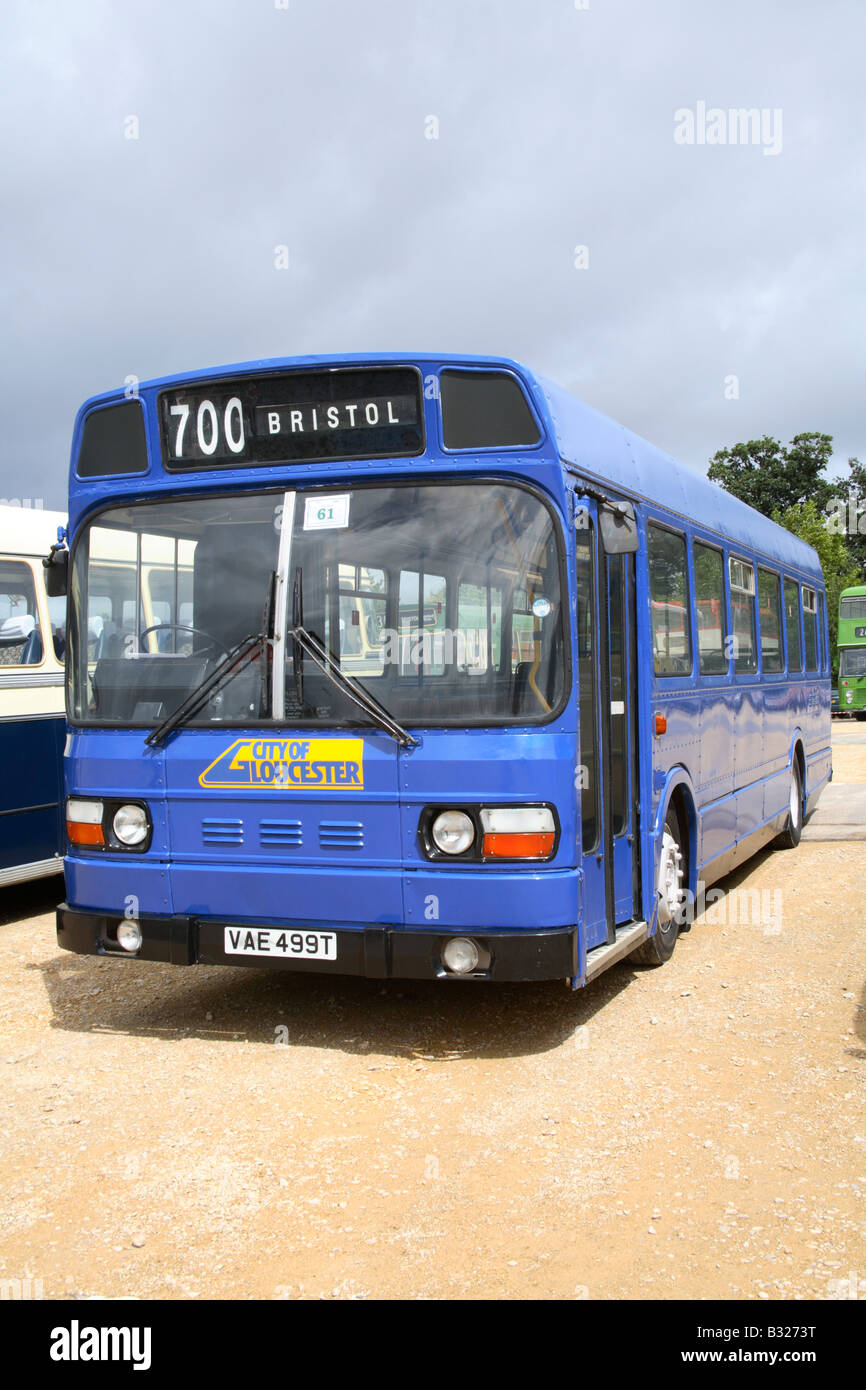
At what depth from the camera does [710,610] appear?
8.28 m

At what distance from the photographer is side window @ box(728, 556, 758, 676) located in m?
9.06

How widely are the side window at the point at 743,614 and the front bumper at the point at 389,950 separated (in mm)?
4446

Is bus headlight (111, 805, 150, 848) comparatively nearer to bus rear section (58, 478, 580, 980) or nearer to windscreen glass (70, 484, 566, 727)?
bus rear section (58, 478, 580, 980)

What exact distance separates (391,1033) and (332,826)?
116 cm

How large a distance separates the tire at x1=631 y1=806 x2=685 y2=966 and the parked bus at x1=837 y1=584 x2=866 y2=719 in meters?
37.1

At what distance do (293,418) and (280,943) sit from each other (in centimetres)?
235

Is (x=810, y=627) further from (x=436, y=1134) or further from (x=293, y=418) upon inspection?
(x=436, y=1134)

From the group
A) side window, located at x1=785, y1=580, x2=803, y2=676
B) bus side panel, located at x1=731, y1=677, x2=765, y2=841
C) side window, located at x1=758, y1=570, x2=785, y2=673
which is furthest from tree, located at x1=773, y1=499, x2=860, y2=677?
bus side panel, located at x1=731, y1=677, x2=765, y2=841

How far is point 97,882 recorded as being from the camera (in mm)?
5746

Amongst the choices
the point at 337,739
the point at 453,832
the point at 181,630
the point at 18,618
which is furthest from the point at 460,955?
the point at 18,618

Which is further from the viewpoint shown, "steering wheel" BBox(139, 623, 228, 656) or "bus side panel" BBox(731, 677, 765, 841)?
"bus side panel" BBox(731, 677, 765, 841)

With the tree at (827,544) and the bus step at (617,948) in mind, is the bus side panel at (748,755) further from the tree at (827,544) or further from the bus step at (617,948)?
the tree at (827,544)

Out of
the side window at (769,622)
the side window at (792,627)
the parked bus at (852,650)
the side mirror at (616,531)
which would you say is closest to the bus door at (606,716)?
the side mirror at (616,531)

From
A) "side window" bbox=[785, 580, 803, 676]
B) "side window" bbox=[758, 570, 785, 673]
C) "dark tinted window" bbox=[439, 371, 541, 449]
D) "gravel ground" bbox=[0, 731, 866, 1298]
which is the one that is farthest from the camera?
"side window" bbox=[785, 580, 803, 676]
